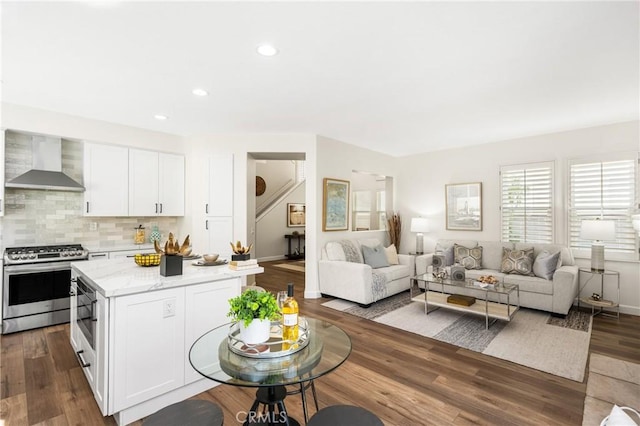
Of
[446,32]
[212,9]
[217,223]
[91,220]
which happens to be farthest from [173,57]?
[91,220]

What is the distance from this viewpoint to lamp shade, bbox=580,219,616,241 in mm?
3887

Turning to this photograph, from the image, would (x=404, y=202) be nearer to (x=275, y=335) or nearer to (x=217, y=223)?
(x=217, y=223)

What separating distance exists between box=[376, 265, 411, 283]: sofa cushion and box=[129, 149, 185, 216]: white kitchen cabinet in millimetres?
3394

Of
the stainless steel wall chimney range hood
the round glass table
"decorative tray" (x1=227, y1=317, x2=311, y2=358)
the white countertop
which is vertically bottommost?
the round glass table

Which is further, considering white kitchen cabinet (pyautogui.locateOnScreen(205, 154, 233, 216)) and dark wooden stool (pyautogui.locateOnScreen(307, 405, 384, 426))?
white kitchen cabinet (pyautogui.locateOnScreen(205, 154, 233, 216))

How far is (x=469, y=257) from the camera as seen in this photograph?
16.5ft

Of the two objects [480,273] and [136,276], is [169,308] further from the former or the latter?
[480,273]

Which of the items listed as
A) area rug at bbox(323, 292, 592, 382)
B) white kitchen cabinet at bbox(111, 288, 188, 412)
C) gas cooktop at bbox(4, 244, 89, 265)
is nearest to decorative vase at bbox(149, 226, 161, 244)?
gas cooktop at bbox(4, 244, 89, 265)

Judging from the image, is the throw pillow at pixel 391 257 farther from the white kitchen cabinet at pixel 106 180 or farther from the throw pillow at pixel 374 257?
the white kitchen cabinet at pixel 106 180

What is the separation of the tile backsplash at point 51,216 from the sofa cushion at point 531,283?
565cm

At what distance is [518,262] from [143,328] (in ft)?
15.5

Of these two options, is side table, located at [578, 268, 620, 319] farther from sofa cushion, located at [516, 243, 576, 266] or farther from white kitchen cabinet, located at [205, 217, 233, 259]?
white kitchen cabinet, located at [205, 217, 233, 259]

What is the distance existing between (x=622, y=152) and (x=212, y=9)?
532cm

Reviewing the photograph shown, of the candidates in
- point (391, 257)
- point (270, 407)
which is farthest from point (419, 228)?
point (270, 407)
